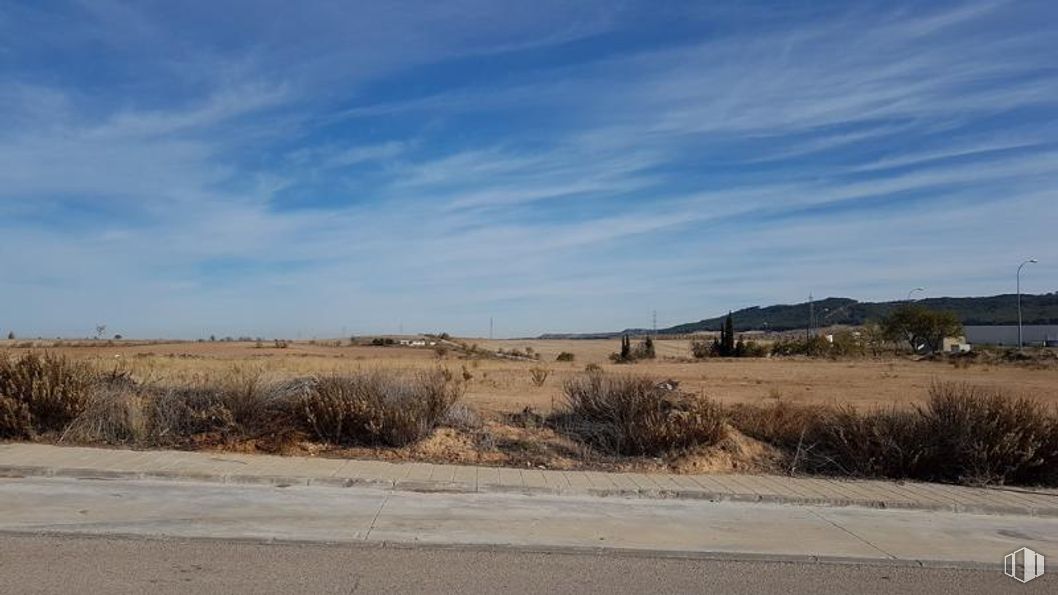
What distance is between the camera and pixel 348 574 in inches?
260

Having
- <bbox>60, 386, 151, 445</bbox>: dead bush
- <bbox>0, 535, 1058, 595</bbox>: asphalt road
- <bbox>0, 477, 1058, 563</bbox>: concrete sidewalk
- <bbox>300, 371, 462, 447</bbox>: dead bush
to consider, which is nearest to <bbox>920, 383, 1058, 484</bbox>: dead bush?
<bbox>0, 477, 1058, 563</bbox>: concrete sidewalk

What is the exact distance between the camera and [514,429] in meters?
13.4

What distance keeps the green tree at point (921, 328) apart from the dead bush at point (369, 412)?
3892 inches

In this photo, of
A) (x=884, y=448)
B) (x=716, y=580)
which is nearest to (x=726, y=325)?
(x=884, y=448)

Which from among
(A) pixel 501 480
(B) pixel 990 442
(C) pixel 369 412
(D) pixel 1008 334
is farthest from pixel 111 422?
(D) pixel 1008 334

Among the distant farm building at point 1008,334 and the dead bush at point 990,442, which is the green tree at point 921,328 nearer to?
the distant farm building at point 1008,334

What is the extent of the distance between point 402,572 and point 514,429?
6.70m

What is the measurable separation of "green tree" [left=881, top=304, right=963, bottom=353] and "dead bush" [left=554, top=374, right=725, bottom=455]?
96.6m

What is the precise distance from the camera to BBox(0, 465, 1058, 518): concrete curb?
32.4ft

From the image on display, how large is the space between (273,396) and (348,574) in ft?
22.6

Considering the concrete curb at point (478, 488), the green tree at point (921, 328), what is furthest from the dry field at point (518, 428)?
the green tree at point (921, 328)

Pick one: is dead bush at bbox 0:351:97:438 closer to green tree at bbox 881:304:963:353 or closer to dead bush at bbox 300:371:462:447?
dead bush at bbox 300:371:462:447

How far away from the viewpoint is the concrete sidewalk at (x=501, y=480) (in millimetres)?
9930

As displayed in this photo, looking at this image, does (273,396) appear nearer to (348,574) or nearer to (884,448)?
(348,574)
